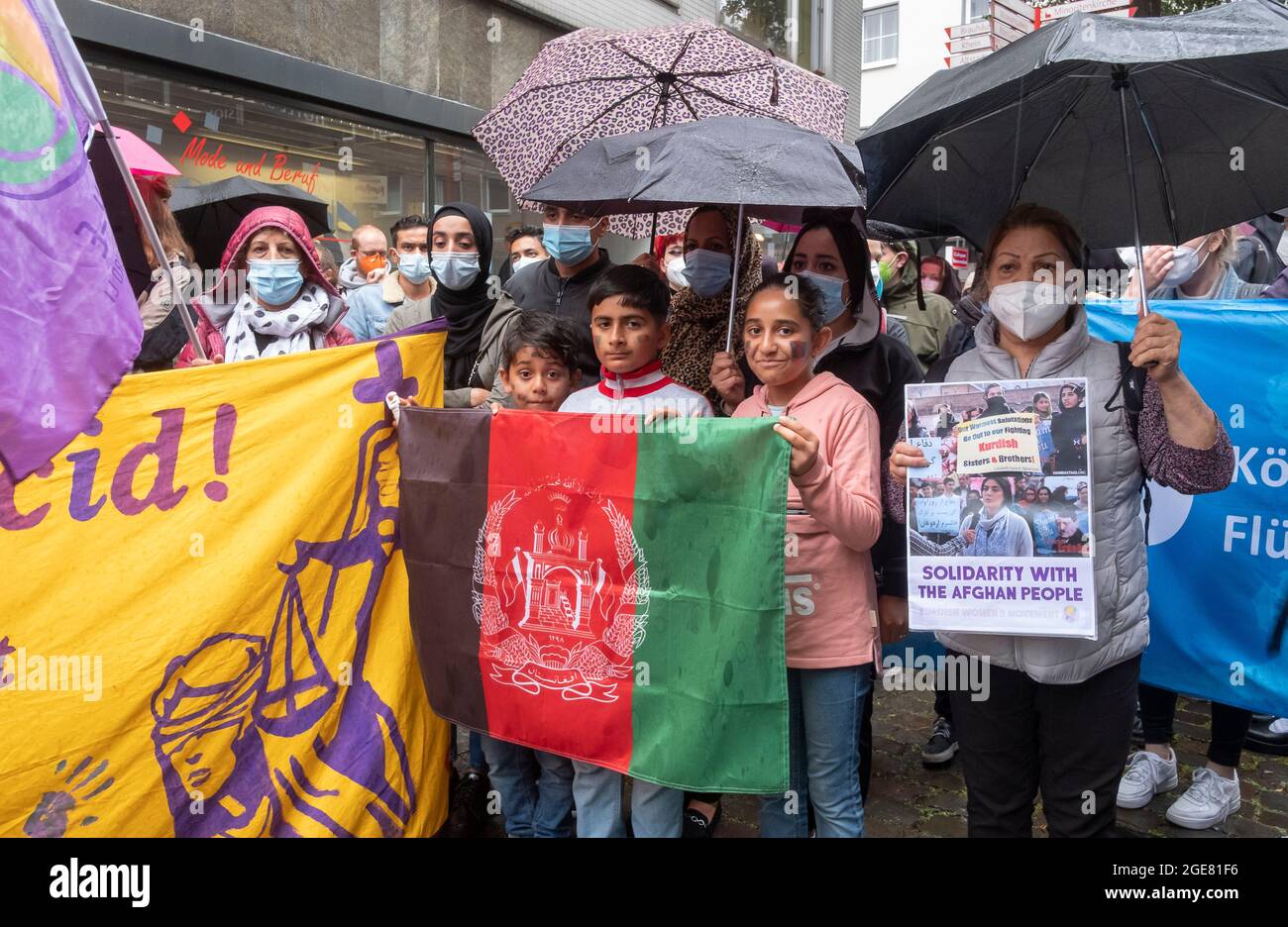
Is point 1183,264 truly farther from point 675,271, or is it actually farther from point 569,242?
point 675,271

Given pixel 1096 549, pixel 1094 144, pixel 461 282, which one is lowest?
pixel 1096 549

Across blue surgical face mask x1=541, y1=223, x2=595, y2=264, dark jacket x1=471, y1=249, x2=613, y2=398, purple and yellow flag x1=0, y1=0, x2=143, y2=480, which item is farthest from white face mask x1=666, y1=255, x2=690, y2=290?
purple and yellow flag x1=0, y1=0, x2=143, y2=480

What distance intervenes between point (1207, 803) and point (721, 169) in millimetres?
3076

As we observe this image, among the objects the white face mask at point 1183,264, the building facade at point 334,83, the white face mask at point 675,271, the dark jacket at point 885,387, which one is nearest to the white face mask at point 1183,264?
the white face mask at point 1183,264

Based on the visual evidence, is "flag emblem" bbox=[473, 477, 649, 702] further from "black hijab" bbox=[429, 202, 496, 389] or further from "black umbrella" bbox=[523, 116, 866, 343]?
"black hijab" bbox=[429, 202, 496, 389]

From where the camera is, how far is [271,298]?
3.92 metres

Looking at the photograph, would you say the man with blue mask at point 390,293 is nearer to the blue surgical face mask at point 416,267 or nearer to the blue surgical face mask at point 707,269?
the blue surgical face mask at point 416,267

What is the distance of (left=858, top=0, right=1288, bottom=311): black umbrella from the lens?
104 inches

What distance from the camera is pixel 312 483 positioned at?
3369mm

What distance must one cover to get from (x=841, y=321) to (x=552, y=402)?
39.4 inches

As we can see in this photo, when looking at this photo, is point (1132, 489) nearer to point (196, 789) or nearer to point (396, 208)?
point (196, 789)

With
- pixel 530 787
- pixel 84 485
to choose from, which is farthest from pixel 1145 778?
pixel 84 485

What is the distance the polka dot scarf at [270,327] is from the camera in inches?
153

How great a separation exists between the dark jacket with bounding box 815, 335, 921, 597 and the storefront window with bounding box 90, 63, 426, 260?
658 cm
